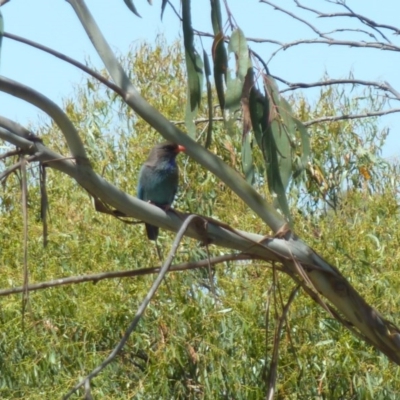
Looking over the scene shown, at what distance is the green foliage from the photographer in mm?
4621

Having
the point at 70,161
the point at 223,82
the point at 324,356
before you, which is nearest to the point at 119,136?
the point at 324,356

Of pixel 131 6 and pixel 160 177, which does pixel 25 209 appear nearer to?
pixel 131 6

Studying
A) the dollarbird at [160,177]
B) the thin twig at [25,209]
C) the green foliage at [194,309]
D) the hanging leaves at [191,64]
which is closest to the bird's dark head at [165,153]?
the dollarbird at [160,177]

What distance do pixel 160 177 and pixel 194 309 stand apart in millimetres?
732

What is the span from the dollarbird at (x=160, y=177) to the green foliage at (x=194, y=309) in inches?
16.0

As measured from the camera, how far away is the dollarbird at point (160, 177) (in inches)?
177

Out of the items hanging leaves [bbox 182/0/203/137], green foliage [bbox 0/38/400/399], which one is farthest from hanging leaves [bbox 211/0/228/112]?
green foliage [bbox 0/38/400/399]

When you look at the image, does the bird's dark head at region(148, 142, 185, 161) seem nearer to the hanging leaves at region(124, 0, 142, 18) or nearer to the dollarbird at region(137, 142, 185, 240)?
the dollarbird at region(137, 142, 185, 240)

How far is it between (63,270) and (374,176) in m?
1.85

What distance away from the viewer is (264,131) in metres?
2.38

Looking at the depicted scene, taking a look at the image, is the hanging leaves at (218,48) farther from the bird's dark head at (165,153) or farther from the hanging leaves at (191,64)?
the bird's dark head at (165,153)

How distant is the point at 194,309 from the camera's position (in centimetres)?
489

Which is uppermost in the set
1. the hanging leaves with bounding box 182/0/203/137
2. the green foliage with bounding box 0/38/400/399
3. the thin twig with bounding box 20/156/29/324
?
the green foliage with bounding box 0/38/400/399

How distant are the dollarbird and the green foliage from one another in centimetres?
41
